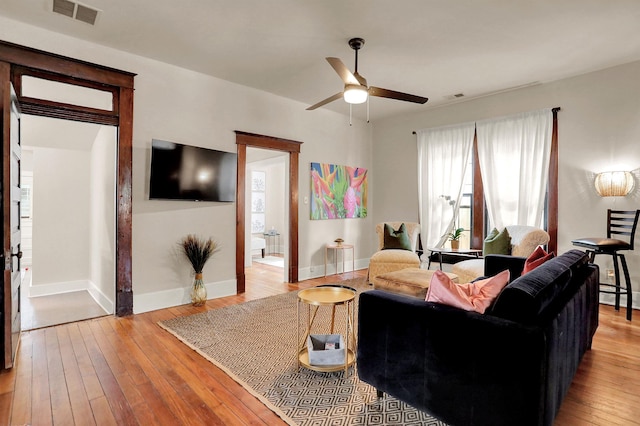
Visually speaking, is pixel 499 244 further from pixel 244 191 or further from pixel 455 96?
pixel 244 191

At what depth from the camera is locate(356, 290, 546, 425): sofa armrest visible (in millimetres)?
1491

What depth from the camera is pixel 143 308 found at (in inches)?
156

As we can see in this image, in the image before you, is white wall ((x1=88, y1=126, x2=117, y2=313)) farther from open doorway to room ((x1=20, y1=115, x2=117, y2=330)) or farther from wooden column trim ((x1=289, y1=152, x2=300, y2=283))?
wooden column trim ((x1=289, y1=152, x2=300, y2=283))

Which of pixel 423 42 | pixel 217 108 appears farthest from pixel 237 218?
pixel 423 42

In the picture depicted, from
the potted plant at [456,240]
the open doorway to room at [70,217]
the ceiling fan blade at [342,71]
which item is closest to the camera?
the ceiling fan blade at [342,71]

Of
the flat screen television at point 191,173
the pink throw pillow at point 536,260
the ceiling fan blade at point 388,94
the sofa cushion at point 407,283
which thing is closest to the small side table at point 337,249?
the flat screen television at point 191,173

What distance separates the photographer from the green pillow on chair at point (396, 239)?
5.37 m

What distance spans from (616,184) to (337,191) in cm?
387

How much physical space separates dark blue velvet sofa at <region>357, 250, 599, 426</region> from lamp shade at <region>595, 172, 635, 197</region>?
8.65 feet

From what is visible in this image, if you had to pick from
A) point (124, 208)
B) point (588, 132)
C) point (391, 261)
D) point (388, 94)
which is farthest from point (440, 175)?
point (124, 208)

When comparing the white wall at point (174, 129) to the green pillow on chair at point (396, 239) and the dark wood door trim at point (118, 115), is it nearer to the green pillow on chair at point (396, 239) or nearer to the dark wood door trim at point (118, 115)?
the dark wood door trim at point (118, 115)

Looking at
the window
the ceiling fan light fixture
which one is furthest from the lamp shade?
the window

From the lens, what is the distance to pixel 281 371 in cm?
257

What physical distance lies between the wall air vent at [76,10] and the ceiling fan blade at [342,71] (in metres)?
2.13
